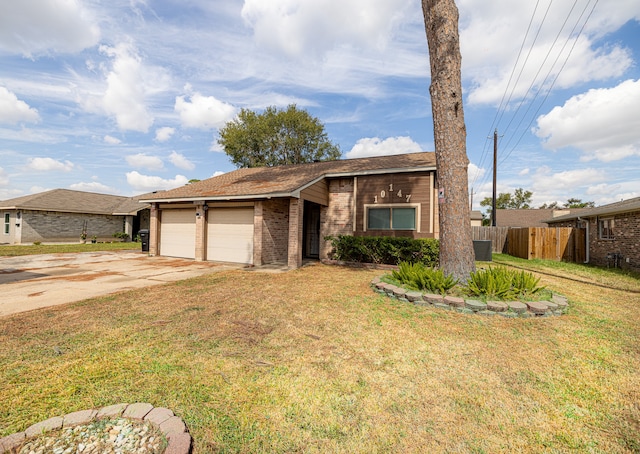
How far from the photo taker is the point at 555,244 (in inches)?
539

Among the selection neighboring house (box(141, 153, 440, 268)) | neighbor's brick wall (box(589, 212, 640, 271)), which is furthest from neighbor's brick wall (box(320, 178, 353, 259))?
neighbor's brick wall (box(589, 212, 640, 271))

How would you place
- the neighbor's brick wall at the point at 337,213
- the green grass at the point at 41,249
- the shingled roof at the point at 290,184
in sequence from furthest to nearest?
the green grass at the point at 41,249 → the neighbor's brick wall at the point at 337,213 → the shingled roof at the point at 290,184

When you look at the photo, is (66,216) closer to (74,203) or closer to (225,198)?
(74,203)

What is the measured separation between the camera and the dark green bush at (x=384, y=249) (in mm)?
9039

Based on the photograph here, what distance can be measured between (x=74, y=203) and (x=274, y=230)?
19989mm

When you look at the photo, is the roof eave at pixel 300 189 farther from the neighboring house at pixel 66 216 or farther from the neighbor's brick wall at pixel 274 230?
the neighboring house at pixel 66 216

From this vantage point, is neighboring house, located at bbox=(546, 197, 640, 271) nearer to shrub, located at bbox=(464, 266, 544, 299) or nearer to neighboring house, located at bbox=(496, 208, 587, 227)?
shrub, located at bbox=(464, 266, 544, 299)

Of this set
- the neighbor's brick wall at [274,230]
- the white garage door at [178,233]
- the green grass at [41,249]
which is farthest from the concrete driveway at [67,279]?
the green grass at [41,249]

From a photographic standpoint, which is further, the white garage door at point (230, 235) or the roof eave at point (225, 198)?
the white garage door at point (230, 235)

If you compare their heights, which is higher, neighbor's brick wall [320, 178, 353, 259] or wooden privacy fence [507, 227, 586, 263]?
neighbor's brick wall [320, 178, 353, 259]

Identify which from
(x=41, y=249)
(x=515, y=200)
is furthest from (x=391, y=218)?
(x=515, y=200)

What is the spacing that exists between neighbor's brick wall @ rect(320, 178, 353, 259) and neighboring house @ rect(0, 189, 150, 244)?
1861 cm

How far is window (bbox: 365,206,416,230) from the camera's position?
10219 mm

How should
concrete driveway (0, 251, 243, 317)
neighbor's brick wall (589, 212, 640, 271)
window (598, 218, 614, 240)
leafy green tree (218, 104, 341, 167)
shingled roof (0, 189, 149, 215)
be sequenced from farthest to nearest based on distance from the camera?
leafy green tree (218, 104, 341, 167) → shingled roof (0, 189, 149, 215) → window (598, 218, 614, 240) → neighbor's brick wall (589, 212, 640, 271) → concrete driveway (0, 251, 243, 317)
